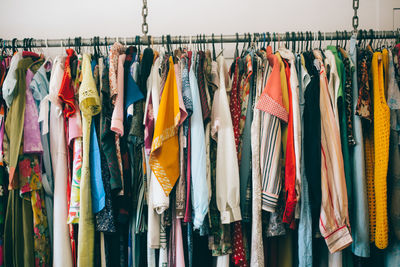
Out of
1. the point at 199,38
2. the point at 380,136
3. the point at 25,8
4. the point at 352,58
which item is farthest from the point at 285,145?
the point at 25,8

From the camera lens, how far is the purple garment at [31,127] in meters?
1.15

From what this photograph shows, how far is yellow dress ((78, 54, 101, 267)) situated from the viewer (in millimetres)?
1104

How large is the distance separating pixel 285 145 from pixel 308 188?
0.58 ft

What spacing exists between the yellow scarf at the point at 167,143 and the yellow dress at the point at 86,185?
25 cm

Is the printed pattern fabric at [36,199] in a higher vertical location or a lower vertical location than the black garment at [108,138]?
lower

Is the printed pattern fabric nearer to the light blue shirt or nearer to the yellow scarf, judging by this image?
the yellow scarf

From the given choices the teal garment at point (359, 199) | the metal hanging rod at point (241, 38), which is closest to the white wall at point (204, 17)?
the metal hanging rod at point (241, 38)

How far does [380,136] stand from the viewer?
110 cm

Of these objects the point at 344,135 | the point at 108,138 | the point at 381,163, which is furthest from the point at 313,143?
Result: the point at 108,138

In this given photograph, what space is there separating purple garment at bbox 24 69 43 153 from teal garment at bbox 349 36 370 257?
3.91 ft

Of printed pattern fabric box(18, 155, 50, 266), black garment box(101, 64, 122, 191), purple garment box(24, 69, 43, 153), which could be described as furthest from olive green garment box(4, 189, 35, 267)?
black garment box(101, 64, 122, 191)

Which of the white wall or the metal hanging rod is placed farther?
the white wall

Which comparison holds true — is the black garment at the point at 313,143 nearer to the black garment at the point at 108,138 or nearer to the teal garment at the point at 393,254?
the teal garment at the point at 393,254

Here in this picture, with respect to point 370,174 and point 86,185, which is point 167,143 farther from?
point 370,174
